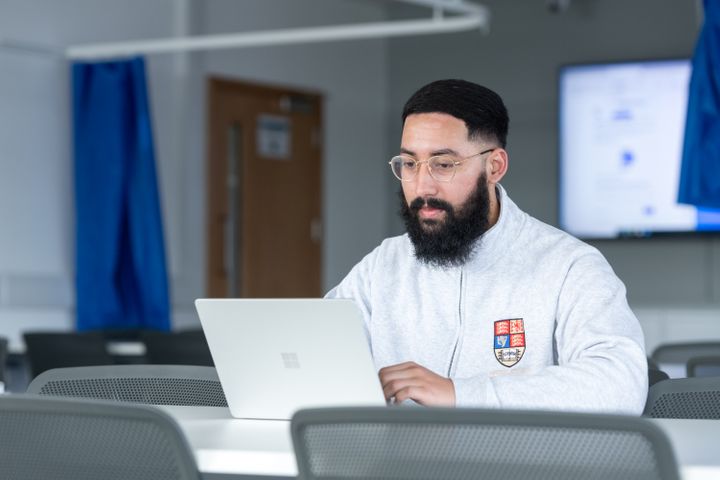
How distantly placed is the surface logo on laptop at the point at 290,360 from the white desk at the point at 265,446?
10 cm

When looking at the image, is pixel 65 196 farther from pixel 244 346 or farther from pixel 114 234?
pixel 244 346

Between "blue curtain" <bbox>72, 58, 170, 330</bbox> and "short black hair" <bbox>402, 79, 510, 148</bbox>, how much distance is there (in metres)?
4.46

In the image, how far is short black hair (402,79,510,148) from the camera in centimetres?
257

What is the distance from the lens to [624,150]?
25.9 ft

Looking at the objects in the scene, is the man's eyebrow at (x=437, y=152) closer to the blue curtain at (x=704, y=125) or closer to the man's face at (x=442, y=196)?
the man's face at (x=442, y=196)

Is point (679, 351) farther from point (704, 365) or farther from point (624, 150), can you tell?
point (624, 150)

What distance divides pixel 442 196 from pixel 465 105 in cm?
19

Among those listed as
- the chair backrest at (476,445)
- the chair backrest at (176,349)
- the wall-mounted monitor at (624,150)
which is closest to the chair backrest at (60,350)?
the chair backrest at (176,349)

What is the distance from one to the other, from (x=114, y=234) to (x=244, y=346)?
4.88m

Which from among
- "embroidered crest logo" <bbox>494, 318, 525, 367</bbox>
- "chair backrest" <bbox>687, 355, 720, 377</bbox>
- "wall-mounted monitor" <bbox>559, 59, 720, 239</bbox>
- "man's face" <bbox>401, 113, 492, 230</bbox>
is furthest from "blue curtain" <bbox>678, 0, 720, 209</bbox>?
"wall-mounted monitor" <bbox>559, 59, 720, 239</bbox>

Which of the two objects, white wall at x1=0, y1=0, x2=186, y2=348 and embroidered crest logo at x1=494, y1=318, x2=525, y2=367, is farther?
white wall at x1=0, y1=0, x2=186, y2=348

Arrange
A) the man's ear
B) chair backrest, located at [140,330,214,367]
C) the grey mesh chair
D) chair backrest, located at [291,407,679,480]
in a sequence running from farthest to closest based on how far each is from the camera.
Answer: chair backrest, located at [140,330,214,367] < the man's ear < the grey mesh chair < chair backrest, located at [291,407,679,480]

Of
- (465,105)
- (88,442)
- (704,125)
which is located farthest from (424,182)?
(704,125)

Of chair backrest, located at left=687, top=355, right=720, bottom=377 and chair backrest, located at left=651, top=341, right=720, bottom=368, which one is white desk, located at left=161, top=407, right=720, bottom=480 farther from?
chair backrest, located at left=651, top=341, right=720, bottom=368
